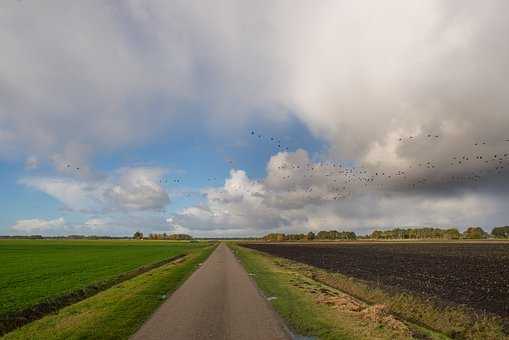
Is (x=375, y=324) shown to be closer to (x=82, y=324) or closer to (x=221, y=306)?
(x=221, y=306)

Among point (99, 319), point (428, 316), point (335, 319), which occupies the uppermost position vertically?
point (99, 319)

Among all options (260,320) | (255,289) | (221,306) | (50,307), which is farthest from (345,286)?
(50,307)

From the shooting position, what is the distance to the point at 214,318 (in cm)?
1448

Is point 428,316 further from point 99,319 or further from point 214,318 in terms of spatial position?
point 99,319

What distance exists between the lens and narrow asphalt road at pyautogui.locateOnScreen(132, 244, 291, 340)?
12023 millimetres

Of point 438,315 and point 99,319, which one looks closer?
point 99,319

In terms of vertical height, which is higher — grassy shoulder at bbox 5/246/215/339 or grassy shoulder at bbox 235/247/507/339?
grassy shoulder at bbox 5/246/215/339

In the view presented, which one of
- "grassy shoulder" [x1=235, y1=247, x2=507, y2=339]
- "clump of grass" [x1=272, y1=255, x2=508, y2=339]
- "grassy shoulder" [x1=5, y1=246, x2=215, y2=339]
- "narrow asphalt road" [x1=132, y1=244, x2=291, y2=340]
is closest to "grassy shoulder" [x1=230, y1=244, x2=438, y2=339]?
"grassy shoulder" [x1=235, y1=247, x2=507, y2=339]

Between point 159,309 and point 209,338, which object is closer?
point 209,338

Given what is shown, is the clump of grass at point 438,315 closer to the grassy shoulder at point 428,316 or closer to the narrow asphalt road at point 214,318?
the grassy shoulder at point 428,316

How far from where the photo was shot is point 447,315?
16.7 m

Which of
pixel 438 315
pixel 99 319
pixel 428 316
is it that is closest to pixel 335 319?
pixel 428 316

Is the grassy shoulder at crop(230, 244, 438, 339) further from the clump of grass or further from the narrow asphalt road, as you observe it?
the clump of grass

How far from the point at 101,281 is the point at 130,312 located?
16480mm
